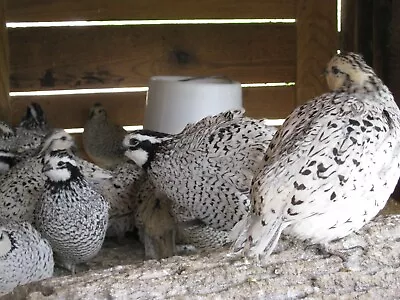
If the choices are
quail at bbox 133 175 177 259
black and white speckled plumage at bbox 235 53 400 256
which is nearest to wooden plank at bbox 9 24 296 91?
quail at bbox 133 175 177 259

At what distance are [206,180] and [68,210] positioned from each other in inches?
17.6

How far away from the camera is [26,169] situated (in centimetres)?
229

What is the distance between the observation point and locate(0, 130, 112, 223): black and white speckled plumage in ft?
7.34

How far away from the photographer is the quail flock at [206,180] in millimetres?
1434

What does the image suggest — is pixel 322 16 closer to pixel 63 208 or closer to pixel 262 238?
pixel 63 208

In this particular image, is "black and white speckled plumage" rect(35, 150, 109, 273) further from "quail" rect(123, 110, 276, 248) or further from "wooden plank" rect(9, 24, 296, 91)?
"wooden plank" rect(9, 24, 296, 91)

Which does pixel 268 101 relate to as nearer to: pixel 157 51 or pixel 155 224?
pixel 157 51

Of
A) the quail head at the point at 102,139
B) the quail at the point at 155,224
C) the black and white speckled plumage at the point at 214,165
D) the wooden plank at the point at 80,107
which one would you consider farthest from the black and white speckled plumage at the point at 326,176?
the wooden plank at the point at 80,107

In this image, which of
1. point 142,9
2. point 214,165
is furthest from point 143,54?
point 214,165

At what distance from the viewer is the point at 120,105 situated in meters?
2.78

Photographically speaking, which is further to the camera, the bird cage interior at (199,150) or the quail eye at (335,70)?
the quail eye at (335,70)

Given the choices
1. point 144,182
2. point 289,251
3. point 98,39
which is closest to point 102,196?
point 144,182

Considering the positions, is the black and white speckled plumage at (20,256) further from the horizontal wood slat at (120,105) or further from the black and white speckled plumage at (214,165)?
the horizontal wood slat at (120,105)

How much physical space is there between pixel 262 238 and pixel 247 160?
51 cm
